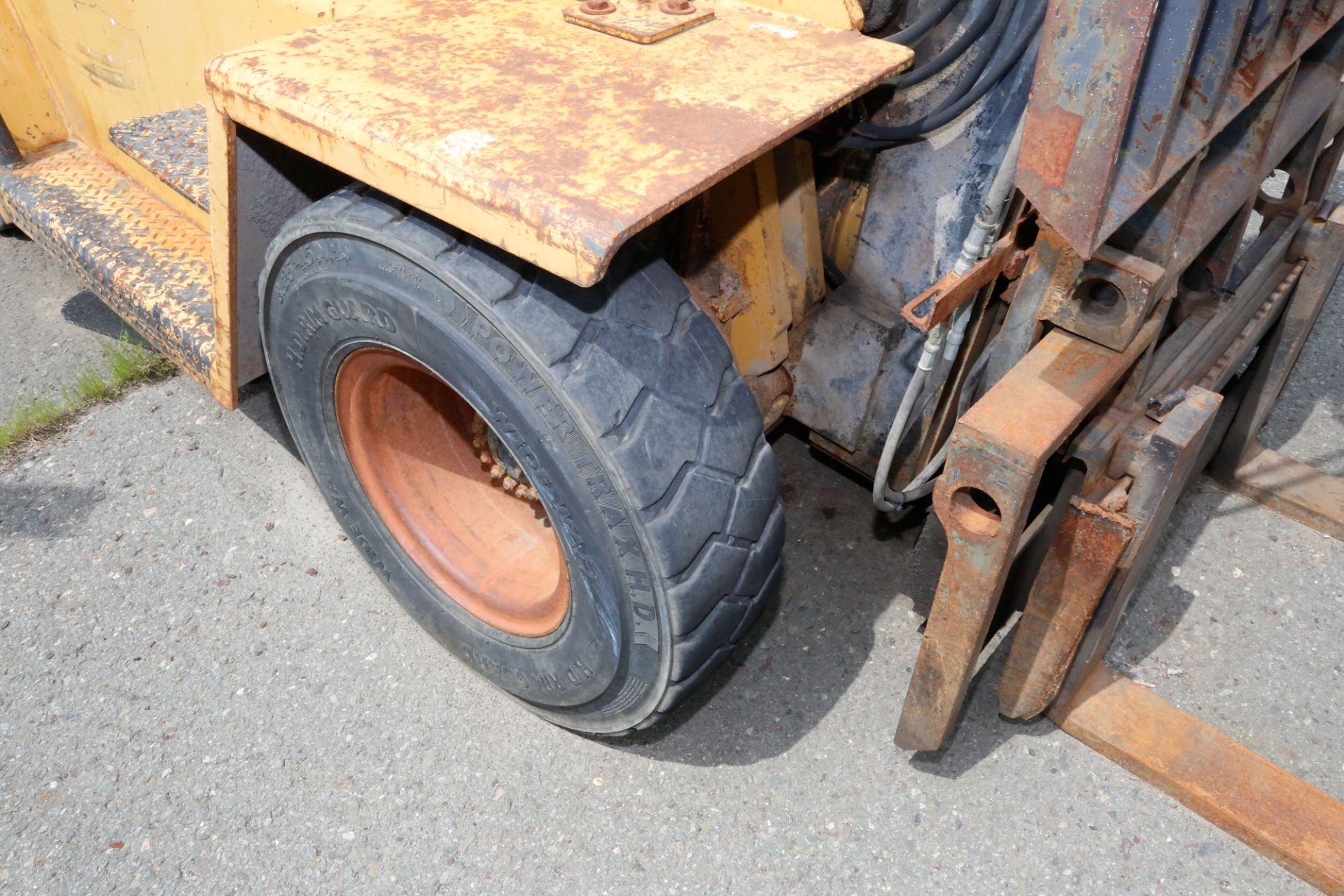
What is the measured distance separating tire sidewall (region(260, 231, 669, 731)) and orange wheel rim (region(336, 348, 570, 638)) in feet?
0.11

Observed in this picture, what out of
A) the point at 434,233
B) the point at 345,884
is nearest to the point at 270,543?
the point at 345,884

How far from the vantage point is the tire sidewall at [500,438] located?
56.7 inches

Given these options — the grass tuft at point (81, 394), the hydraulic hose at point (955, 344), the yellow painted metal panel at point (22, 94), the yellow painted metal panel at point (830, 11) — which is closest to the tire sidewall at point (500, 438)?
the hydraulic hose at point (955, 344)

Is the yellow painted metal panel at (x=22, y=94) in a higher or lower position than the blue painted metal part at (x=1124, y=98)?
lower

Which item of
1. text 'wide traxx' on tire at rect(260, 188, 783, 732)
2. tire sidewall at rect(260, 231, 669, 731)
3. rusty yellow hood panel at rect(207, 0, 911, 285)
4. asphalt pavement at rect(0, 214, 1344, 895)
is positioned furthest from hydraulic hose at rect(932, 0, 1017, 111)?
asphalt pavement at rect(0, 214, 1344, 895)

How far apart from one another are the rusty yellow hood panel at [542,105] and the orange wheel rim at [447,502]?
573 mm

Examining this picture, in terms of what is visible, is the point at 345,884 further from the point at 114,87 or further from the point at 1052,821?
the point at 114,87

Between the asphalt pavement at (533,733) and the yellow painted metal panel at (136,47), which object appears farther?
the yellow painted metal panel at (136,47)

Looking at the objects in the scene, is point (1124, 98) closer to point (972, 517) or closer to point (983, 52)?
point (983, 52)

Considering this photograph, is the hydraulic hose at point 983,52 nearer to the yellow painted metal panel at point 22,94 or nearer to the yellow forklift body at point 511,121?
the yellow forklift body at point 511,121

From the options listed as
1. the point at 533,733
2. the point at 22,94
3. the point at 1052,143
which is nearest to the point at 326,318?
the point at 533,733

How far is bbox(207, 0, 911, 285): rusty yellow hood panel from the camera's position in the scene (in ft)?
4.05

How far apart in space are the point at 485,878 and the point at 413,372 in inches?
37.9

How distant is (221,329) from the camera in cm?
193
